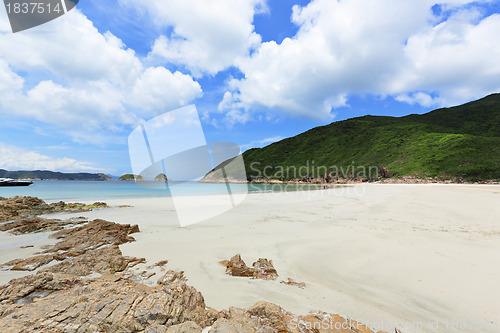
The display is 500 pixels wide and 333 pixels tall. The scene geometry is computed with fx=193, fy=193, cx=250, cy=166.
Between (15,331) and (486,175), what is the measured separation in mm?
68064

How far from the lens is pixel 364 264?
6.34 metres

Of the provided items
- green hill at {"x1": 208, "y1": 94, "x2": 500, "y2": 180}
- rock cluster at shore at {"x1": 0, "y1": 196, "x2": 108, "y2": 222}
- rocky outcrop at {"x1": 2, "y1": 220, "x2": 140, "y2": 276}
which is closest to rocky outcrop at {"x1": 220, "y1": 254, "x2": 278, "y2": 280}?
rocky outcrop at {"x1": 2, "y1": 220, "x2": 140, "y2": 276}

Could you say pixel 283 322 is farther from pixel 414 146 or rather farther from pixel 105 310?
pixel 414 146

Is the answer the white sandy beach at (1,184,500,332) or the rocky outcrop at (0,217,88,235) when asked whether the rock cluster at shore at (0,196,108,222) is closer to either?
the rocky outcrop at (0,217,88,235)

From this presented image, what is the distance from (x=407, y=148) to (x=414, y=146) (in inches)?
79.3

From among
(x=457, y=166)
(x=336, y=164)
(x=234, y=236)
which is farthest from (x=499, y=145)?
(x=234, y=236)

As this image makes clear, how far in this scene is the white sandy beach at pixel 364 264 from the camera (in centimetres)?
422

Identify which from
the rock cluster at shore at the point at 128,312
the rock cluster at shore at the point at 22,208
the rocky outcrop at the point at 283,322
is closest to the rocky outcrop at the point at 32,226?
the rock cluster at shore at the point at 22,208

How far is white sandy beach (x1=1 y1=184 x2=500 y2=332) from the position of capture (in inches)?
166

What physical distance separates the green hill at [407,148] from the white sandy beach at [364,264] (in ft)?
179

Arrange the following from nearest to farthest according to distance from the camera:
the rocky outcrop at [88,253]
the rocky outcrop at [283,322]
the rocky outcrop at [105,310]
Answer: the rocky outcrop at [105,310] → the rocky outcrop at [283,322] → the rocky outcrop at [88,253]

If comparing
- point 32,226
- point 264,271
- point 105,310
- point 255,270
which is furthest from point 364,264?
point 32,226

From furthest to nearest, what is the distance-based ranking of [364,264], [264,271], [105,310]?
[364,264] < [264,271] < [105,310]

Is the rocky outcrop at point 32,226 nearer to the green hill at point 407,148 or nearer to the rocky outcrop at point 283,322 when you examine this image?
the rocky outcrop at point 283,322
